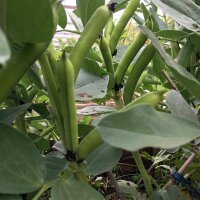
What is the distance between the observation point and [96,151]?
0.34 meters

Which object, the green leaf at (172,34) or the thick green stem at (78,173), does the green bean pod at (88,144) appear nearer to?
the thick green stem at (78,173)

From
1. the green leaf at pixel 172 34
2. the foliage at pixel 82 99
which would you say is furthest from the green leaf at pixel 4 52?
the green leaf at pixel 172 34

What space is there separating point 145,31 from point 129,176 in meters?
0.62

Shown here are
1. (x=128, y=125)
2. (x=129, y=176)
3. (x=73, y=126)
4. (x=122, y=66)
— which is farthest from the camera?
(x=129, y=176)

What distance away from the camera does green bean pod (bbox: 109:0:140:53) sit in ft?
1.60

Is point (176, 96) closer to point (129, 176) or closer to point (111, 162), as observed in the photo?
point (111, 162)

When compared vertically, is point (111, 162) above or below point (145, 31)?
below

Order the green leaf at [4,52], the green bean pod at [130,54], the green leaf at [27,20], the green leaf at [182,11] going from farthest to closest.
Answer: the green bean pod at [130,54] < the green leaf at [182,11] < the green leaf at [27,20] < the green leaf at [4,52]

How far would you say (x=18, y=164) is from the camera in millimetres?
298

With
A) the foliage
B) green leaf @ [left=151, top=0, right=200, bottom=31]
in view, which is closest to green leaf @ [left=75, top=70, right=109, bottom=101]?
the foliage

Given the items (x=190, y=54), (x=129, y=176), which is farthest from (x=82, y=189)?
(x=129, y=176)

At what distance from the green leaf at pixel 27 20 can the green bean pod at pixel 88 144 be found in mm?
94

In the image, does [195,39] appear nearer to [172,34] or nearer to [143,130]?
[172,34]

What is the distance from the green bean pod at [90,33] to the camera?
0.33m
